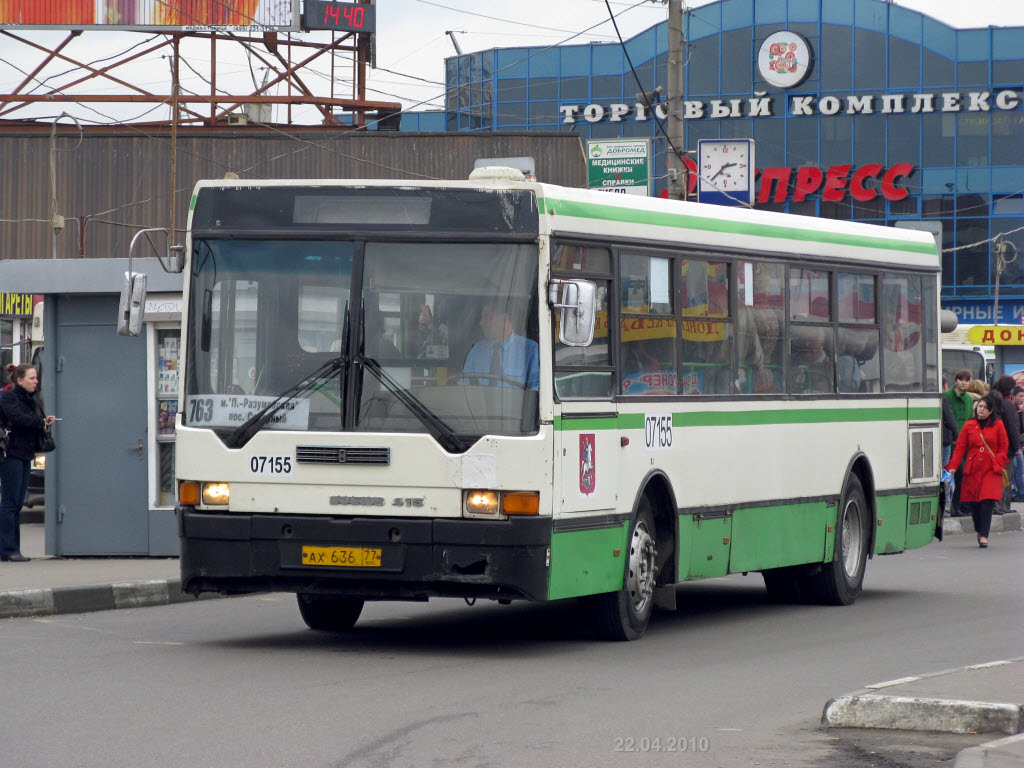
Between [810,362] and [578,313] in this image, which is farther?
[810,362]

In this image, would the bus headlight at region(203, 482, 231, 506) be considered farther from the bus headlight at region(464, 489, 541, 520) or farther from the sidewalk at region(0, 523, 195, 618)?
the sidewalk at region(0, 523, 195, 618)

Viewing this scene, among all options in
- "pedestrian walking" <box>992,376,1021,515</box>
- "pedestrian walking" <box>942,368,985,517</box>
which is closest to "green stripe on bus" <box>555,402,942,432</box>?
"pedestrian walking" <box>992,376,1021,515</box>

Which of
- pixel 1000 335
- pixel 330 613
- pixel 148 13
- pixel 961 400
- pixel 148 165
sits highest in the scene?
pixel 148 13

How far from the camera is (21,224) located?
1352 inches

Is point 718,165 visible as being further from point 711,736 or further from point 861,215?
point 861,215

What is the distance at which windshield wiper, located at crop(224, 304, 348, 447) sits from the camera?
980 centimetres

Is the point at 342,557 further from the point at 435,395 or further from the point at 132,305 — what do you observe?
the point at 132,305

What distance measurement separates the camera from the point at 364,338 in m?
9.77

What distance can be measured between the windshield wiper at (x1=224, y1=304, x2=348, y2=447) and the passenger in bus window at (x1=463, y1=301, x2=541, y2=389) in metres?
0.72

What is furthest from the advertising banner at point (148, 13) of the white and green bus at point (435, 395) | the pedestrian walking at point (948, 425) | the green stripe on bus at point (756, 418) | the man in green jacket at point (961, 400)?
the white and green bus at point (435, 395)

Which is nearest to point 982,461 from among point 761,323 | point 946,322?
point 946,322

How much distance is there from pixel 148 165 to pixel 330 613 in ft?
78.2

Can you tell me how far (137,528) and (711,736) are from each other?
9.72 metres

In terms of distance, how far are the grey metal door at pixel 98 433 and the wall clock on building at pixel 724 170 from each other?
311 inches
